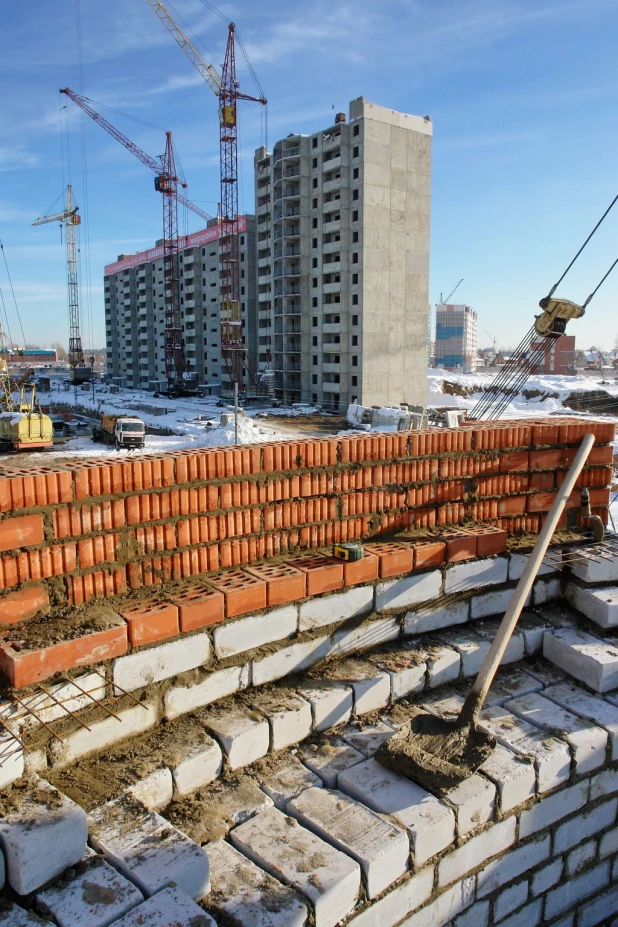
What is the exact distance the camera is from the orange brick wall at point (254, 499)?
3896mm

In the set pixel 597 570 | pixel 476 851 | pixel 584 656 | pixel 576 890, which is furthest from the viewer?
pixel 597 570

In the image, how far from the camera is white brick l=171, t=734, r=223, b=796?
3.54 metres

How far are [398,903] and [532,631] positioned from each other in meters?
2.57

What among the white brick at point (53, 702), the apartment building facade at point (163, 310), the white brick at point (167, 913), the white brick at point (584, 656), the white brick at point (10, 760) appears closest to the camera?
the white brick at point (167, 913)

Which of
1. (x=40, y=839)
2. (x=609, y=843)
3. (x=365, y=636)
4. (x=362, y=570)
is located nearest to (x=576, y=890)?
(x=609, y=843)

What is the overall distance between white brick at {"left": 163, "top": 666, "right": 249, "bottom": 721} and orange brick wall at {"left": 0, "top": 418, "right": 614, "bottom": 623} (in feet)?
2.35

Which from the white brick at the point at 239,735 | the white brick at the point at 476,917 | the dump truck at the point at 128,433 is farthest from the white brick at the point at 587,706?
the dump truck at the point at 128,433

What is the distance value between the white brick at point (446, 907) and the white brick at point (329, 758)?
0.77 m

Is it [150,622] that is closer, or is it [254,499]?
[150,622]

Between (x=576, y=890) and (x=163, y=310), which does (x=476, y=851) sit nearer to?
(x=576, y=890)

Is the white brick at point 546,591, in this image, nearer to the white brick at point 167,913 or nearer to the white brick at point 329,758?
the white brick at point 329,758

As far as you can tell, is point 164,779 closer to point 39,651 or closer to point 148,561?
point 39,651

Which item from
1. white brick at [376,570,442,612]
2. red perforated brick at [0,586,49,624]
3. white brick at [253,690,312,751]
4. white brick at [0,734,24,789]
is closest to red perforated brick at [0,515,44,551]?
red perforated brick at [0,586,49,624]

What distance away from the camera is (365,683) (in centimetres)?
441
